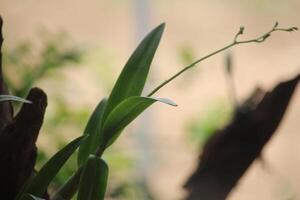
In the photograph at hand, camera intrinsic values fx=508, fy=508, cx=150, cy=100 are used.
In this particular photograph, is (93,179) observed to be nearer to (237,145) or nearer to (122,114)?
Answer: (122,114)

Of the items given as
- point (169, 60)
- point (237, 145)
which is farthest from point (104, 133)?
point (169, 60)

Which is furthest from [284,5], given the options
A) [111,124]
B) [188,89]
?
[111,124]

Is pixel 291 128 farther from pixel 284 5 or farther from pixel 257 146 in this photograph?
pixel 257 146

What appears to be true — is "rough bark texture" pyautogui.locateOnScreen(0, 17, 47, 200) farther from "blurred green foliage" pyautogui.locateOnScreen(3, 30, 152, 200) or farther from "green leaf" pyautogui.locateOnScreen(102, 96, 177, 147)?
"blurred green foliage" pyautogui.locateOnScreen(3, 30, 152, 200)

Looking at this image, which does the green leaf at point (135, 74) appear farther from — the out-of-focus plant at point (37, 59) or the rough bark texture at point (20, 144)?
the out-of-focus plant at point (37, 59)

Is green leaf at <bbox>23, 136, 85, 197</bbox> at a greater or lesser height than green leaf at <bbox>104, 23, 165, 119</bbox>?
lesser

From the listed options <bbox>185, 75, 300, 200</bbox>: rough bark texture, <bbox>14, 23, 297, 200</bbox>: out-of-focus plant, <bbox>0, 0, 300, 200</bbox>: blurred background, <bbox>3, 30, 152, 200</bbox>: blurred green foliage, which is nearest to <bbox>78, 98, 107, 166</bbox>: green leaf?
<bbox>14, 23, 297, 200</bbox>: out-of-focus plant

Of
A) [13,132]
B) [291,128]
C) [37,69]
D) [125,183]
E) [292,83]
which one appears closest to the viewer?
[13,132]
